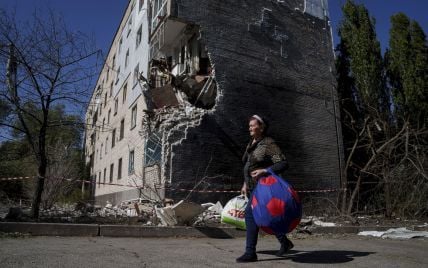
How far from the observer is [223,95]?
1407 cm

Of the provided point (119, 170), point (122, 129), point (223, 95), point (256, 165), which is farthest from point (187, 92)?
point (256, 165)

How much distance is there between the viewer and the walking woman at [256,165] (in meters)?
3.94

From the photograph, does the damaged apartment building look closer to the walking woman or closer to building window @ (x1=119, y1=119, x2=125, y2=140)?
building window @ (x1=119, y1=119, x2=125, y2=140)

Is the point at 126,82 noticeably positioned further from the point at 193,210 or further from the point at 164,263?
the point at 164,263

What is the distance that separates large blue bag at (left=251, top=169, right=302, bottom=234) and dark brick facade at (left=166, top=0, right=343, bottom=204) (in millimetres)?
8858

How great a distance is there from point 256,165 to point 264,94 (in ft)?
37.2

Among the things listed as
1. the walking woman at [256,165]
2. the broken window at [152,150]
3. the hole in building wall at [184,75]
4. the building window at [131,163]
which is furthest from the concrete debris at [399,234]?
the building window at [131,163]

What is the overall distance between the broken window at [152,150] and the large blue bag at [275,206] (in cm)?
962

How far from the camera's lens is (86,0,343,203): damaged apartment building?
1312 cm

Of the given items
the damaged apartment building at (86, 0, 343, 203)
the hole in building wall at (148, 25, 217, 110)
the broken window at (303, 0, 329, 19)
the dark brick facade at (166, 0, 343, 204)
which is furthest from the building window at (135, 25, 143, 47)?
the broken window at (303, 0, 329, 19)

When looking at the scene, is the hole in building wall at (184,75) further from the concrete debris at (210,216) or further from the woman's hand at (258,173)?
the woman's hand at (258,173)

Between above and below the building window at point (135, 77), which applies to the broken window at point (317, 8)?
above

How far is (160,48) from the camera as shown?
53.6ft

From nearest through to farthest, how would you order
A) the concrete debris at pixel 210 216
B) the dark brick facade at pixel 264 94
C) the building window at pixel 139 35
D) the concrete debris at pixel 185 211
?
the concrete debris at pixel 185 211
the concrete debris at pixel 210 216
the dark brick facade at pixel 264 94
the building window at pixel 139 35
